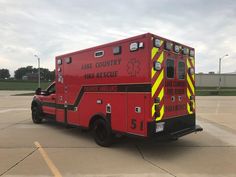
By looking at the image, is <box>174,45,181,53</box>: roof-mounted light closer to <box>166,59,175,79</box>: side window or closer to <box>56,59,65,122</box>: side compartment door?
<box>166,59,175,79</box>: side window

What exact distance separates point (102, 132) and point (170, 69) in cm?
247

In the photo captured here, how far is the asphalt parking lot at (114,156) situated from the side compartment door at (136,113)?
0.40 meters

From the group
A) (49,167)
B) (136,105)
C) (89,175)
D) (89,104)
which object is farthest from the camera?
(89,104)

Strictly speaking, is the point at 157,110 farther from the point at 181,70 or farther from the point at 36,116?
the point at 36,116

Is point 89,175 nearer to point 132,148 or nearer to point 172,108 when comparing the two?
point 132,148

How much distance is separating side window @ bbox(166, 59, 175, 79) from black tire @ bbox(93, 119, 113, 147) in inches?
78.2

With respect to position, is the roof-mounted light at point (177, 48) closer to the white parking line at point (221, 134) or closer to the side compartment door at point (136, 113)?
the side compartment door at point (136, 113)

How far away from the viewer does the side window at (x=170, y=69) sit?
5949mm

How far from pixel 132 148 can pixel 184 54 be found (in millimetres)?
2872

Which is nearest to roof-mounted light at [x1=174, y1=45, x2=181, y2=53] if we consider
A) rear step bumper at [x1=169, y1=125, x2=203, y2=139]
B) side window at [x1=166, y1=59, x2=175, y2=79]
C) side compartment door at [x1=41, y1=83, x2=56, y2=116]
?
side window at [x1=166, y1=59, x2=175, y2=79]

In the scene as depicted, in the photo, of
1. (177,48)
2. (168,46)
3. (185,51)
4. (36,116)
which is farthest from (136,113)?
(36,116)

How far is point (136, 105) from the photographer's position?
559cm

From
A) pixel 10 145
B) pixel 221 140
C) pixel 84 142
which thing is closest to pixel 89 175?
pixel 84 142

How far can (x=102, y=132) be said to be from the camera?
664cm
